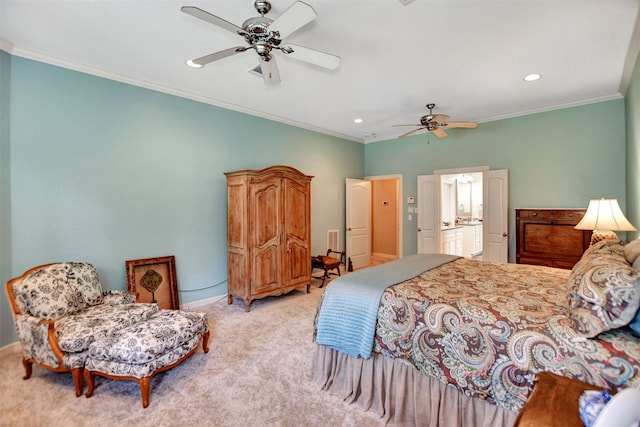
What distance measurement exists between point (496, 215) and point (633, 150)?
1.74m

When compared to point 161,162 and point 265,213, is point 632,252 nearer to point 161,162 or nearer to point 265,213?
point 265,213

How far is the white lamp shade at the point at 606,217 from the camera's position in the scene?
2906 mm

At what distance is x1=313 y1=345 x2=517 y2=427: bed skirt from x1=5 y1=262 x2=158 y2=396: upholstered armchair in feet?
5.41

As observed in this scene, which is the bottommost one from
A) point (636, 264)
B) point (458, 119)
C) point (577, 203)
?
point (636, 264)

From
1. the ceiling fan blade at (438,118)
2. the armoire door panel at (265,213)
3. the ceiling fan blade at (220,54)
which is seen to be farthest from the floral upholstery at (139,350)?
the ceiling fan blade at (438,118)

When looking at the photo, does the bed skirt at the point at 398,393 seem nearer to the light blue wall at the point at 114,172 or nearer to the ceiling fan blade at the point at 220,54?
the ceiling fan blade at the point at 220,54

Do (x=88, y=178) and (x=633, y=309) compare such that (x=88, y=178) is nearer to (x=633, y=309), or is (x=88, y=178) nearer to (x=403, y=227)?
(x=633, y=309)

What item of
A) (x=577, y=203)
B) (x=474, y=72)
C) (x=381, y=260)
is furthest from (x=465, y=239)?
(x=474, y=72)

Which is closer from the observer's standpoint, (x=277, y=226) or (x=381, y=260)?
(x=277, y=226)

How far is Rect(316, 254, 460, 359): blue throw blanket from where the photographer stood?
1999 mm

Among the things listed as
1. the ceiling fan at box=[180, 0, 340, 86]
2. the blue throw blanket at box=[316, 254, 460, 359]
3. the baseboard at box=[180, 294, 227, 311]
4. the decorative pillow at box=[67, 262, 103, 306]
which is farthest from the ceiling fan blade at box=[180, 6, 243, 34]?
the baseboard at box=[180, 294, 227, 311]

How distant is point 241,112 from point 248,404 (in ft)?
12.0

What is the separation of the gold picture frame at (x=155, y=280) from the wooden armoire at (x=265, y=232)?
710 mm

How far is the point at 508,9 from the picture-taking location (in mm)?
2135
